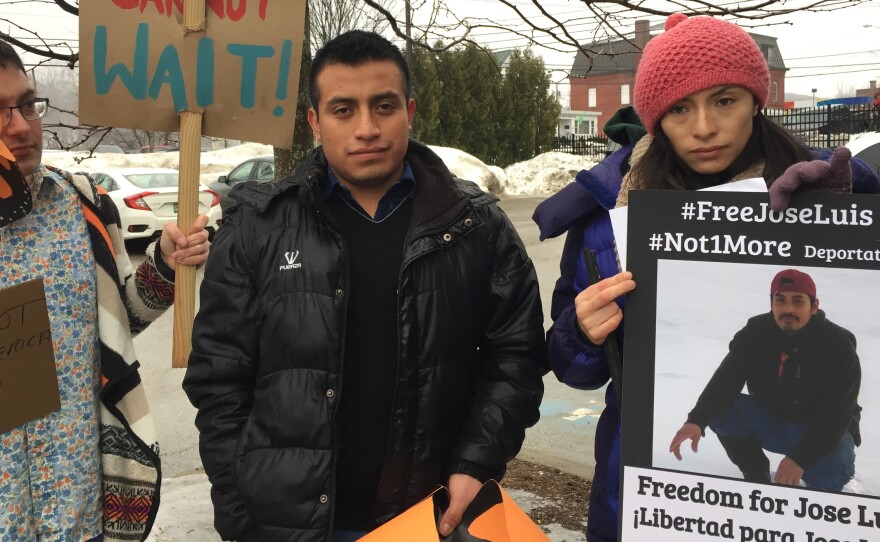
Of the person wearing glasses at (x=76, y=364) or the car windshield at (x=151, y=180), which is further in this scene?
the car windshield at (x=151, y=180)

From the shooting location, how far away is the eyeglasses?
1.91 meters

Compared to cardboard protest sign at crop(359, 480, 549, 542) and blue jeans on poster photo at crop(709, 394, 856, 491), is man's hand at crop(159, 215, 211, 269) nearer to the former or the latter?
cardboard protest sign at crop(359, 480, 549, 542)

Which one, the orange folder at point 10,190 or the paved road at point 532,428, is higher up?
the orange folder at point 10,190

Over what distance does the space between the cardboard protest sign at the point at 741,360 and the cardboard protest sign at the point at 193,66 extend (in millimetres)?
1180

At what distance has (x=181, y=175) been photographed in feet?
7.20

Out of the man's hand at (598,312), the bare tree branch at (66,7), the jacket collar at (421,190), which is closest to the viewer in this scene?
the man's hand at (598,312)

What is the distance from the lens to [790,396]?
4.80 feet

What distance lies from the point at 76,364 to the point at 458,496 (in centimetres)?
99

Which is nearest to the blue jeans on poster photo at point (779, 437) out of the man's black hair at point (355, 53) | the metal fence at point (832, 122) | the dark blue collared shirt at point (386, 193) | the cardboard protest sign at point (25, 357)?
the dark blue collared shirt at point (386, 193)

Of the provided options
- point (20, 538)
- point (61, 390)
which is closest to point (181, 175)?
point (61, 390)

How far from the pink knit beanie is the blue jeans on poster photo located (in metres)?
0.66

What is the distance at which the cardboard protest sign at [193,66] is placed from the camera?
2.20 m

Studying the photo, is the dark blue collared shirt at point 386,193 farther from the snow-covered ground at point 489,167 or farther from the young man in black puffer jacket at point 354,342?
the snow-covered ground at point 489,167

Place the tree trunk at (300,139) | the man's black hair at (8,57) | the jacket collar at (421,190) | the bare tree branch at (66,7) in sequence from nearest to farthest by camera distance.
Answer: the man's black hair at (8,57), the jacket collar at (421,190), the bare tree branch at (66,7), the tree trunk at (300,139)
